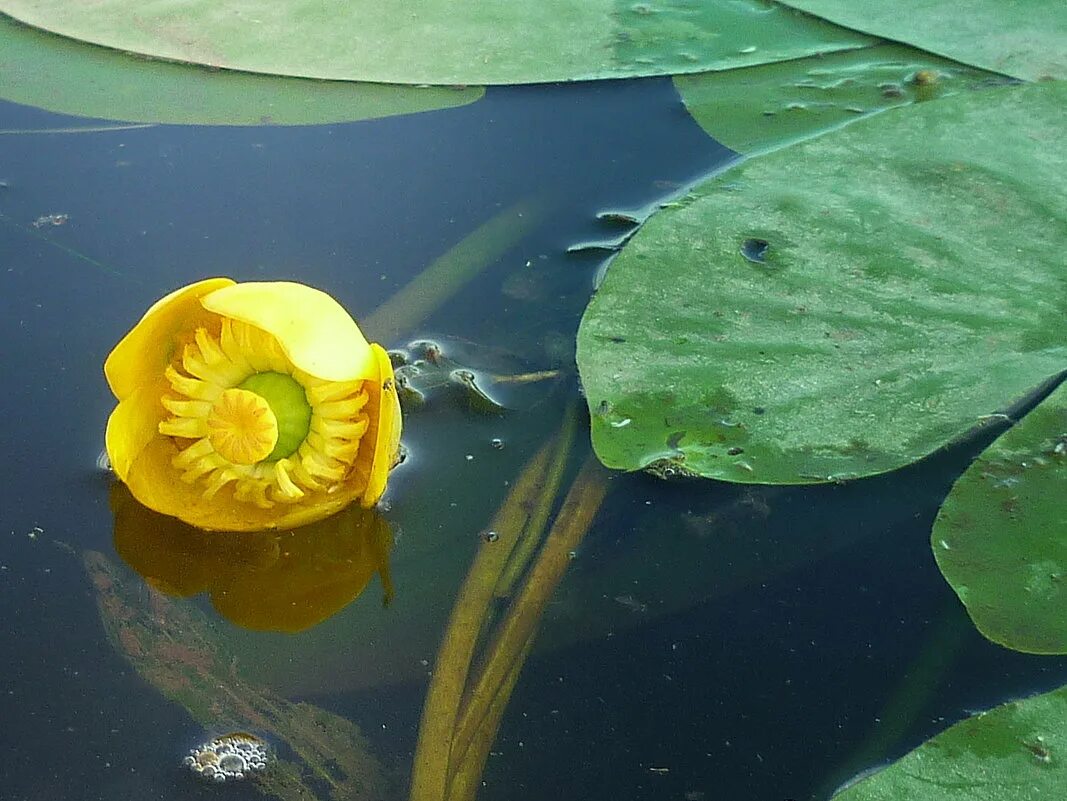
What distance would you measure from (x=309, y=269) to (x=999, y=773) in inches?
37.9

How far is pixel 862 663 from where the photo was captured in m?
0.96

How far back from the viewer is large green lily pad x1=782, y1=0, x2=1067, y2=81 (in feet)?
5.80

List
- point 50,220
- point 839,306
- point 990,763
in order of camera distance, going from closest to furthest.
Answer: point 990,763, point 839,306, point 50,220

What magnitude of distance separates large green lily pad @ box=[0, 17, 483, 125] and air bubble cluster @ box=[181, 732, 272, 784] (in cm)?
110

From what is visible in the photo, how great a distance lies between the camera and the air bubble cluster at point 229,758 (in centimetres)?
89

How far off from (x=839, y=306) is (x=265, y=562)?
68 cm

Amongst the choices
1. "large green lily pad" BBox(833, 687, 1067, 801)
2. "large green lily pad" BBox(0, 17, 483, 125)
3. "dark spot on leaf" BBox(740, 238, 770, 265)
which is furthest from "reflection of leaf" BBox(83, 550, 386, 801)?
"large green lily pad" BBox(0, 17, 483, 125)

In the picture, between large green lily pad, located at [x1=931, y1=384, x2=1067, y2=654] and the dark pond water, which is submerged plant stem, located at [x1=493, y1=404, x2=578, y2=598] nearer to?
the dark pond water

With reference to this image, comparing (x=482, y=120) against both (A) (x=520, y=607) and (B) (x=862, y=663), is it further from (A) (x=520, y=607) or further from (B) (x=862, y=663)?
(B) (x=862, y=663)

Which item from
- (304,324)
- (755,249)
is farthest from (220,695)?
(755,249)

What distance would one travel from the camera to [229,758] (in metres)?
0.90

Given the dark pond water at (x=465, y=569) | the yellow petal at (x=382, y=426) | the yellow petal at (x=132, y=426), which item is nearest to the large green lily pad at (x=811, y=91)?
the dark pond water at (x=465, y=569)

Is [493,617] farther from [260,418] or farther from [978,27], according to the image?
[978,27]

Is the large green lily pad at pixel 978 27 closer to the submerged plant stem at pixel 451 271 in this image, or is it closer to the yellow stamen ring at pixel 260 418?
the submerged plant stem at pixel 451 271
